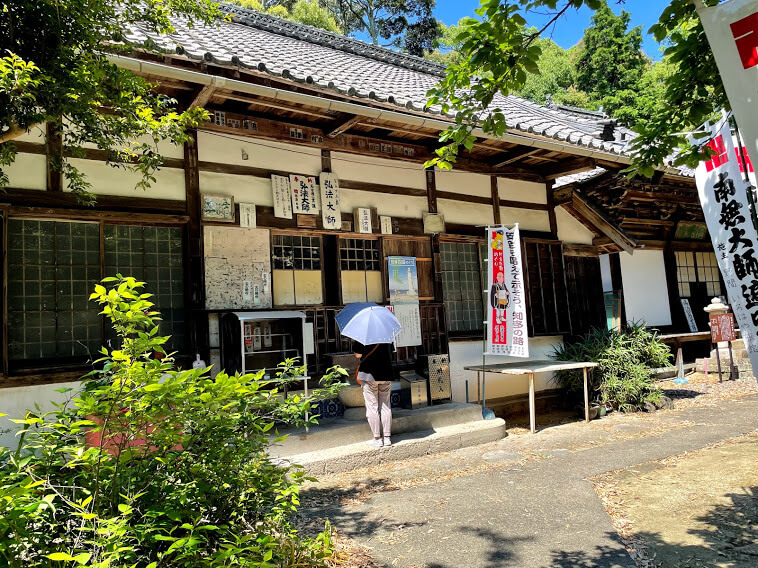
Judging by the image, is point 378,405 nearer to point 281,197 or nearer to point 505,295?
point 505,295

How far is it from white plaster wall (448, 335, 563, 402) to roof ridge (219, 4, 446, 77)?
6406 mm

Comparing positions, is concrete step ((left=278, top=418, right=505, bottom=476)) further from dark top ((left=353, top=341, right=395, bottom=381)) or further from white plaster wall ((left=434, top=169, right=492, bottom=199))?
white plaster wall ((left=434, top=169, right=492, bottom=199))

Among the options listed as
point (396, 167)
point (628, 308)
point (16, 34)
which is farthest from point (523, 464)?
point (628, 308)

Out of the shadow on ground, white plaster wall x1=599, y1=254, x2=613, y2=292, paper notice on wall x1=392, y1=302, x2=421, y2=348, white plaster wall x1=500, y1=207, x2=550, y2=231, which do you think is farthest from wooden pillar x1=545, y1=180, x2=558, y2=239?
the shadow on ground

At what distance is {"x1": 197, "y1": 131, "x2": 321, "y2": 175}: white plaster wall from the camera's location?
23.7ft

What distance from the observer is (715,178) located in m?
4.62

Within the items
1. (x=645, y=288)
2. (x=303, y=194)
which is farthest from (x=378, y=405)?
(x=645, y=288)

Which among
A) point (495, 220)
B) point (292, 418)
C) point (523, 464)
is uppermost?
point (495, 220)

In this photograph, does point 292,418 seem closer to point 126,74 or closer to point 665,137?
point 126,74

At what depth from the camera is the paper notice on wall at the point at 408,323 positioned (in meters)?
8.59

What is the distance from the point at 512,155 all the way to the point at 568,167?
→ 4.70ft

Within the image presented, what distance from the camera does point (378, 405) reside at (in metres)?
6.95

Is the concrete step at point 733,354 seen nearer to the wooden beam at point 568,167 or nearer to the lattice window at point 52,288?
the wooden beam at point 568,167

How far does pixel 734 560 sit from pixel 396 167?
7160 millimetres
